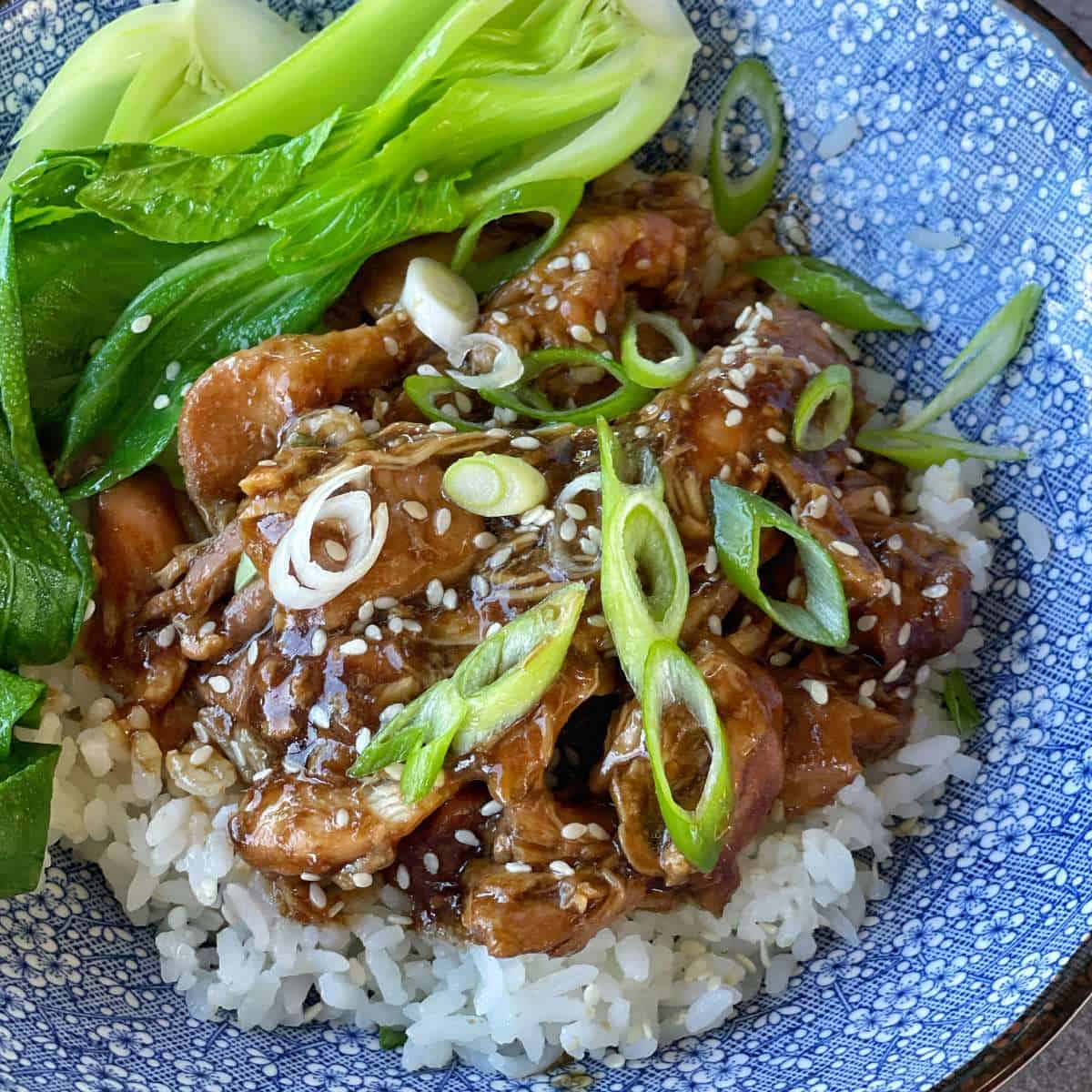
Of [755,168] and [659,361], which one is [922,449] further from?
[755,168]

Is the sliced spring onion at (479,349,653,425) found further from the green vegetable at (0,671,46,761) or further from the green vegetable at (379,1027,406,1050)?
the green vegetable at (379,1027,406,1050)

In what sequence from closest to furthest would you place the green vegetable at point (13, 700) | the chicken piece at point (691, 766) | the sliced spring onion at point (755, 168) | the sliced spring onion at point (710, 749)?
1. the sliced spring onion at point (710, 749)
2. the chicken piece at point (691, 766)
3. the green vegetable at point (13, 700)
4. the sliced spring onion at point (755, 168)

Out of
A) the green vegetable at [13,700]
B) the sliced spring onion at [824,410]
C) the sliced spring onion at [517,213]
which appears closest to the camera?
the green vegetable at [13,700]

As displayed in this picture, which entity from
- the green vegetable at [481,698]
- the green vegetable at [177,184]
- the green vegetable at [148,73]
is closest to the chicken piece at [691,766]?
the green vegetable at [481,698]

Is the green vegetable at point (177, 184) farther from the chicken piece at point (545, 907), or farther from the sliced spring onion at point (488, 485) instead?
the chicken piece at point (545, 907)

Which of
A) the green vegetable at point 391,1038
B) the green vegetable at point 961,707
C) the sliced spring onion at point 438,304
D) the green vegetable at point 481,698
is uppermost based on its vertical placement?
the sliced spring onion at point 438,304

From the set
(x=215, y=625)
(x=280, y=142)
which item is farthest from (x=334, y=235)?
(x=215, y=625)

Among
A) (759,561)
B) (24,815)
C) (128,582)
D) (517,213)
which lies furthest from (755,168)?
(24,815)
